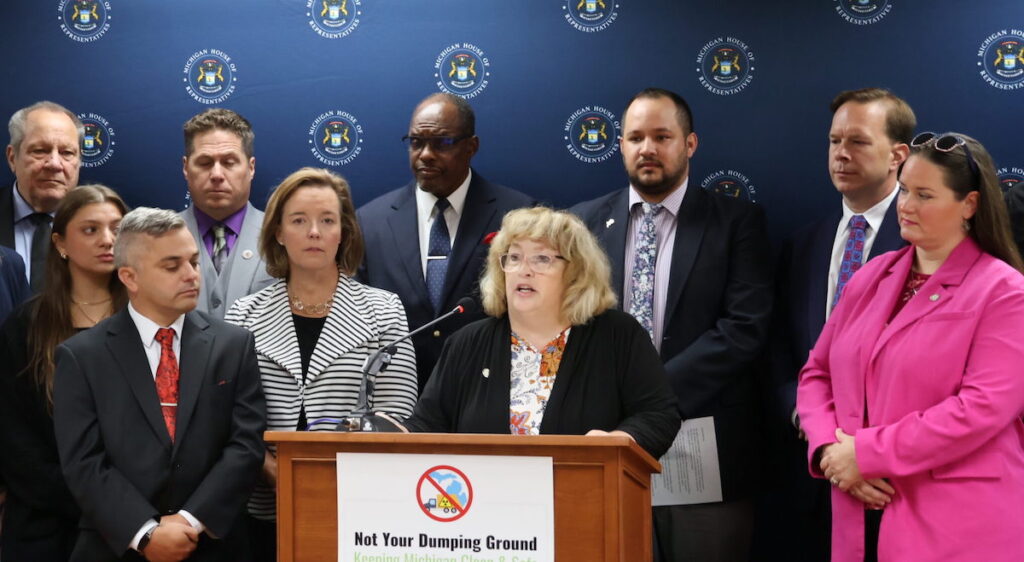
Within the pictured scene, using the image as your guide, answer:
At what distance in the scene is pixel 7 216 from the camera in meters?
4.53

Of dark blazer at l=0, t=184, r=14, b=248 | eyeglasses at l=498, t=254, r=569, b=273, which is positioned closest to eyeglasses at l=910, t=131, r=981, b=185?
eyeglasses at l=498, t=254, r=569, b=273

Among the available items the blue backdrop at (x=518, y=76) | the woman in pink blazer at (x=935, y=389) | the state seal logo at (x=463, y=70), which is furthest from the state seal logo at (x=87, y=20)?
the woman in pink blazer at (x=935, y=389)

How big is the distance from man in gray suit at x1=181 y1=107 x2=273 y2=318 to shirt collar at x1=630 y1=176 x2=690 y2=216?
135cm

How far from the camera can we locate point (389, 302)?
13.1 ft

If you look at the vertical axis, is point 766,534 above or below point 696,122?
below

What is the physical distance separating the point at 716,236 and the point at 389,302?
116 cm

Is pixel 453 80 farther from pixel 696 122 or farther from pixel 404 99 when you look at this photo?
pixel 696 122

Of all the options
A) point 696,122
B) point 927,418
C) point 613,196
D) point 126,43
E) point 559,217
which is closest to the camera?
point 927,418

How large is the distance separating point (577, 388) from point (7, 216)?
2.49m

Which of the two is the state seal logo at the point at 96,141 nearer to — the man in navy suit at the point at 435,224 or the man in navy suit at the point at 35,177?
the man in navy suit at the point at 35,177

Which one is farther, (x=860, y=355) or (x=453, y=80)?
(x=453, y=80)

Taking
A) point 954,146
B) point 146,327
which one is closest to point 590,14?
point 954,146

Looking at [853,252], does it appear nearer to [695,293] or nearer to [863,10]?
[695,293]

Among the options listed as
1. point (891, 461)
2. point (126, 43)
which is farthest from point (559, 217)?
point (126, 43)
